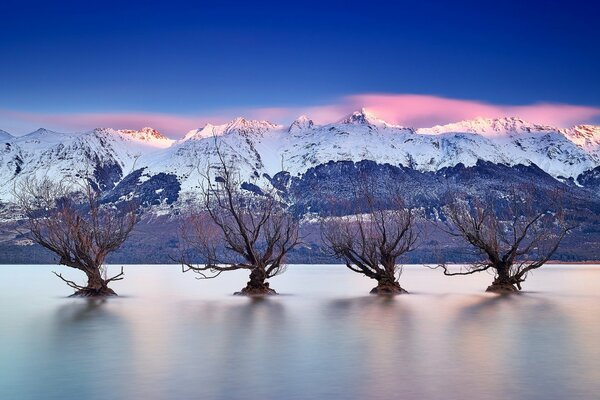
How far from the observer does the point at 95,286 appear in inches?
2238

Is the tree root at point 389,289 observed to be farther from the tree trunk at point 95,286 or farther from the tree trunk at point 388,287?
the tree trunk at point 95,286

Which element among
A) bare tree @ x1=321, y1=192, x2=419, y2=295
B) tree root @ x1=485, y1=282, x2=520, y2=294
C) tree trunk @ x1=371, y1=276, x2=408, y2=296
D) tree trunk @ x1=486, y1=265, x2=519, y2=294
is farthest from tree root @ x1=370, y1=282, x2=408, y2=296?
tree root @ x1=485, y1=282, x2=520, y2=294

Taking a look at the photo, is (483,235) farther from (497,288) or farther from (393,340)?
(393,340)

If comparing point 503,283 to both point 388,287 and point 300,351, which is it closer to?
point 388,287

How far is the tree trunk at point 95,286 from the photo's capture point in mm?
55219

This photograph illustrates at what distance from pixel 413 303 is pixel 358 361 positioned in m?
30.2

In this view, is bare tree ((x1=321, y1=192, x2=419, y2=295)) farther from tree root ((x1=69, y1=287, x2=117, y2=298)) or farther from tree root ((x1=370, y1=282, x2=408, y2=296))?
tree root ((x1=69, y1=287, x2=117, y2=298))

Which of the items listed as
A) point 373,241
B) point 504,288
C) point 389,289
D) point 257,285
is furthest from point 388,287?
point 257,285

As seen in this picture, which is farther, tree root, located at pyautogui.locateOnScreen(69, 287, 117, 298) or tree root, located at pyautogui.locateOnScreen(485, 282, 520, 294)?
tree root, located at pyautogui.locateOnScreen(485, 282, 520, 294)

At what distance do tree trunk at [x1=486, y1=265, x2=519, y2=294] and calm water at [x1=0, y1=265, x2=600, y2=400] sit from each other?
8.07m

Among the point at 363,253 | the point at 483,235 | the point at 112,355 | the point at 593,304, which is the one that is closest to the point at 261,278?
the point at 363,253

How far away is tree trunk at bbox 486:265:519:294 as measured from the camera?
64500 millimetres

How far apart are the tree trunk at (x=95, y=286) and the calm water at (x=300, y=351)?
137cm

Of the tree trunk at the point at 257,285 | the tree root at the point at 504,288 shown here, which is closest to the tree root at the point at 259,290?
the tree trunk at the point at 257,285
